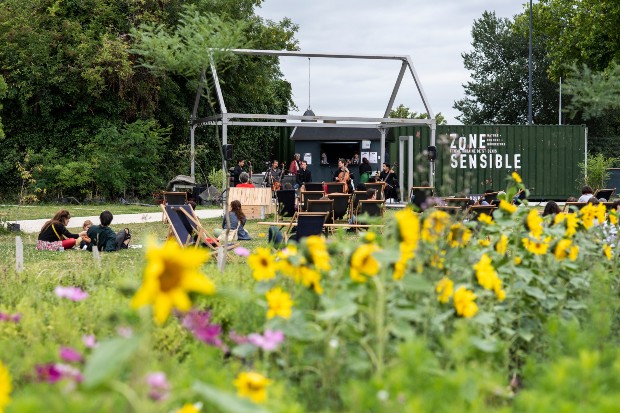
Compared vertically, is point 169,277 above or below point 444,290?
above

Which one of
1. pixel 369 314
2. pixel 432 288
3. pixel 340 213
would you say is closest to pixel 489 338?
pixel 432 288

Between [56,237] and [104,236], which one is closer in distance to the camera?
[104,236]

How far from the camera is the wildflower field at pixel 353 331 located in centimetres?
219

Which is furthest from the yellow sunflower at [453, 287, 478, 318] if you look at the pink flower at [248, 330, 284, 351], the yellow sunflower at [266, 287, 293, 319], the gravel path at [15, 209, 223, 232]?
the gravel path at [15, 209, 223, 232]

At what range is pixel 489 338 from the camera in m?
3.52

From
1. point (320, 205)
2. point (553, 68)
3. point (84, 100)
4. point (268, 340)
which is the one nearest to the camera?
point (268, 340)

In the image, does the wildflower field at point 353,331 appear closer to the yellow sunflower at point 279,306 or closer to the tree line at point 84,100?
the yellow sunflower at point 279,306

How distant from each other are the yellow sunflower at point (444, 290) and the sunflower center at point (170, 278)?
181cm

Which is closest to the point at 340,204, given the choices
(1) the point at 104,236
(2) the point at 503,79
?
(1) the point at 104,236

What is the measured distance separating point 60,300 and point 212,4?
23.7 metres

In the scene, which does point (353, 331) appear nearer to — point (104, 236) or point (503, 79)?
point (104, 236)

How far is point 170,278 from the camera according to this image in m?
1.87

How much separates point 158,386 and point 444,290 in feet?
5.32

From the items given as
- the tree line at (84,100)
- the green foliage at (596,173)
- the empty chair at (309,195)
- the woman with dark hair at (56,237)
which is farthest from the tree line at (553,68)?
the woman with dark hair at (56,237)
